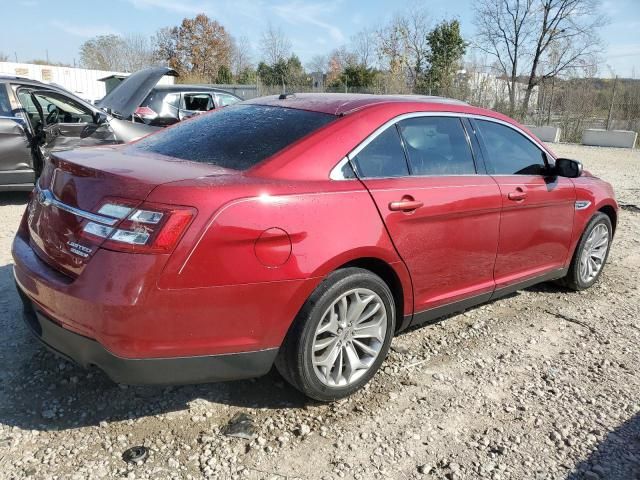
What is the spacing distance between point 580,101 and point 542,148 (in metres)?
21.7

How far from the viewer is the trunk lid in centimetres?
226

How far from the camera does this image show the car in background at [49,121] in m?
6.52

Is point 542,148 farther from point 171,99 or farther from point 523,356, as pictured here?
point 171,99

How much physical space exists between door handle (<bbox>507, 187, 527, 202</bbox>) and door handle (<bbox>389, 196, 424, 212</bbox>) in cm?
94

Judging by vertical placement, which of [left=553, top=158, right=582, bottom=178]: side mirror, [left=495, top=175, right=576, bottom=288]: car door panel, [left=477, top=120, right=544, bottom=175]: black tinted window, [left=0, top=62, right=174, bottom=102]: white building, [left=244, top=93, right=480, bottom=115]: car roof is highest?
[left=0, top=62, right=174, bottom=102]: white building

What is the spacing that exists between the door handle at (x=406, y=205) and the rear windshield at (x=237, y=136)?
0.58m

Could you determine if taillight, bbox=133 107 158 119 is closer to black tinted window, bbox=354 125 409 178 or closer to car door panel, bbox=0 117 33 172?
car door panel, bbox=0 117 33 172

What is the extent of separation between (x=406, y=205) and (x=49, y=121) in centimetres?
609

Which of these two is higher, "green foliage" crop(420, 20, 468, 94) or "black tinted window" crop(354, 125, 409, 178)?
"green foliage" crop(420, 20, 468, 94)

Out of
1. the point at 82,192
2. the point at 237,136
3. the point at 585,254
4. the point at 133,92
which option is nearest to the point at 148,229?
the point at 82,192

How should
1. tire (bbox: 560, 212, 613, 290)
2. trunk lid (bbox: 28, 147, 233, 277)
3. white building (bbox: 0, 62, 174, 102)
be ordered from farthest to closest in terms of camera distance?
white building (bbox: 0, 62, 174, 102)
tire (bbox: 560, 212, 613, 290)
trunk lid (bbox: 28, 147, 233, 277)

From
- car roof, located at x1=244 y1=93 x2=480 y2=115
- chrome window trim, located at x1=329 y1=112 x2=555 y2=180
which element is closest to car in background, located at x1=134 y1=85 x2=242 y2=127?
car roof, located at x1=244 y1=93 x2=480 y2=115

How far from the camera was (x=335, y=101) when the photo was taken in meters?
3.20

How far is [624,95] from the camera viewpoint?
22.5 m
